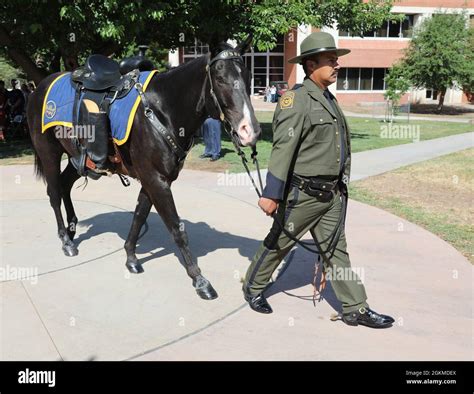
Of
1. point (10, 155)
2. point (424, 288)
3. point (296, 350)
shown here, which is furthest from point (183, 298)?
point (10, 155)

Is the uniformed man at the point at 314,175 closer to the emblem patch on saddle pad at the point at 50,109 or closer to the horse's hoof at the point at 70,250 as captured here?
the horse's hoof at the point at 70,250

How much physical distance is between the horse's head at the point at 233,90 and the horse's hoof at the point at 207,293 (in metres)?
1.41

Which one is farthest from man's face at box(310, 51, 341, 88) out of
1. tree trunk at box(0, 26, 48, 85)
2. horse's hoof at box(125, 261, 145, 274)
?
tree trunk at box(0, 26, 48, 85)

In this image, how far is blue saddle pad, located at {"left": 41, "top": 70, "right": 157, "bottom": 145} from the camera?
4.26m

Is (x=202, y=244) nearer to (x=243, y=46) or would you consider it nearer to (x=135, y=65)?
(x=135, y=65)

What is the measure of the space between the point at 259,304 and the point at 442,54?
90.5 ft

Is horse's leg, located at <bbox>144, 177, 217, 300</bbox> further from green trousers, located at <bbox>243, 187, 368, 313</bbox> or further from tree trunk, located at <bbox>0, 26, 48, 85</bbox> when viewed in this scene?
tree trunk, located at <bbox>0, 26, 48, 85</bbox>

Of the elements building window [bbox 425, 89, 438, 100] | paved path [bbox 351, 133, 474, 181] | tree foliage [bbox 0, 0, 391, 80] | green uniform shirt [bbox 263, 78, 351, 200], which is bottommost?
paved path [bbox 351, 133, 474, 181]

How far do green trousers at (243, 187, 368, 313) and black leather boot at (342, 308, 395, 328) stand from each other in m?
0.05

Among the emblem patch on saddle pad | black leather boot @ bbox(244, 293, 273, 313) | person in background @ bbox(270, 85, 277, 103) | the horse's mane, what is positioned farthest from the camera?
person in background @ bbox(270, 85, 277, 103)

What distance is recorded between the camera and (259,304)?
156 inches

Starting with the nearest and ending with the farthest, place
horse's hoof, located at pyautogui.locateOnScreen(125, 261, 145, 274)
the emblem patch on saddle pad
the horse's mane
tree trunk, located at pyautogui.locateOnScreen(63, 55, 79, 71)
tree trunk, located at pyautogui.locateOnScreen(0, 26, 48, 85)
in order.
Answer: the horse's mane
horse's hoof, located at pyautogui.locateOnScreen(125, 261, 145, 274)
the emblem patch on saddle pad
tree trunk, located at pyautogui.locateOnScreen(63, 55, 79, 71)
tree trunk, located at pyautogui.locateOnScreen(0, 26, 48, 85)
